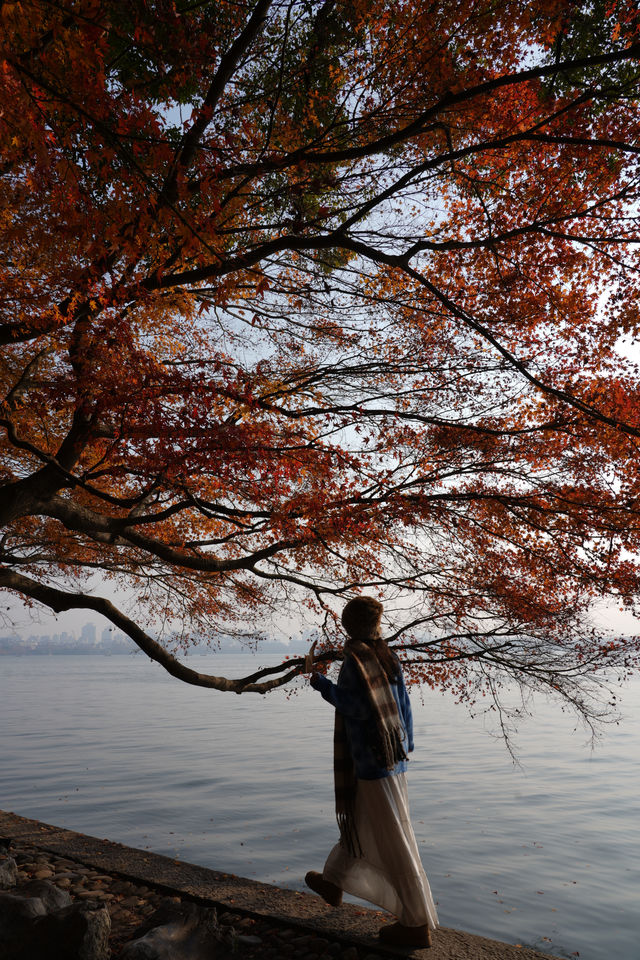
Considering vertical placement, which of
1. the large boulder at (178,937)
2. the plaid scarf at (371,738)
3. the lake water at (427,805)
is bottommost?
the lake water at (427,805)

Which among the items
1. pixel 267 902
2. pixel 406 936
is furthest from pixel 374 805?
pixel 267 902

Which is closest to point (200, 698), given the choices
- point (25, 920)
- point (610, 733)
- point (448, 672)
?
point (610, 733)

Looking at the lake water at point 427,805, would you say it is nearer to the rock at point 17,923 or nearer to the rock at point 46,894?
the rock at point 46,894

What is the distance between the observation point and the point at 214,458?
20.8ft

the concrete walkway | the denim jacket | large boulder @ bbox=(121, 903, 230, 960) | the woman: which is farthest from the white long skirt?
large boulder @ bbox=(121, 903, 230, 960)

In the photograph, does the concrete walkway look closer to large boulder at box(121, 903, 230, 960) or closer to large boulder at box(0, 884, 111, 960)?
large boulder at box(121, 903, 230, 960)

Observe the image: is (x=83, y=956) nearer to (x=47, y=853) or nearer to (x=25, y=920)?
(x=25, y=920)

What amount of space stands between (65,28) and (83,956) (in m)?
6.09

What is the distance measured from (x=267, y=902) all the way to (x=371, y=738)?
5.71 ft

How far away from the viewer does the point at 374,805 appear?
4.00 m

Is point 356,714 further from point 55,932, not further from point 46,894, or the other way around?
point 46,894

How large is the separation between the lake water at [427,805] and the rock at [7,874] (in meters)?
4.82

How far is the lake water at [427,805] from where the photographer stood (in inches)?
327

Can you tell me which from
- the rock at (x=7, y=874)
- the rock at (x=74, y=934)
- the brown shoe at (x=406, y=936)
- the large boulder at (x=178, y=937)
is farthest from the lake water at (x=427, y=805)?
the rock at (x=74, y=934)
